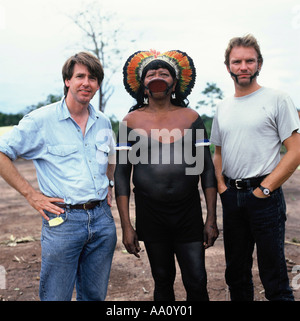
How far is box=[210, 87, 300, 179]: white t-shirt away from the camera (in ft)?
9.62

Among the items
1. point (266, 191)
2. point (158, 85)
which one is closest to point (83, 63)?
point (158, 85)

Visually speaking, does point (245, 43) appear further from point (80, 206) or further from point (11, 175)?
point (11, 175)

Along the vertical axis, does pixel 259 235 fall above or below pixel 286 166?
below

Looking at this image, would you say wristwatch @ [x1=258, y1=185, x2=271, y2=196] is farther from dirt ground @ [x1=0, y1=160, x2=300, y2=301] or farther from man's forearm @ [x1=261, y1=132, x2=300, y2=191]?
dirt ground @ [x1=0, y1=160, x2=300, y2=301]

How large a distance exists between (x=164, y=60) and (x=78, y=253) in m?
1.56

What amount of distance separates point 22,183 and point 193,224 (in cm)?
127

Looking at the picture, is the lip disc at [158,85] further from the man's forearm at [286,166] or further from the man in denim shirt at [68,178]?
the man's forearm at [286,166]

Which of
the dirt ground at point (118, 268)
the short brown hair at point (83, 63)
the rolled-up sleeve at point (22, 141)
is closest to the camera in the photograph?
the rolled-up sleeve at point (22, 141)

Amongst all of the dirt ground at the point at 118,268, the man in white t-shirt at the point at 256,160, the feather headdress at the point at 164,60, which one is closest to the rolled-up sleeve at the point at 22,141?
the feather headdress at the point at 164,60

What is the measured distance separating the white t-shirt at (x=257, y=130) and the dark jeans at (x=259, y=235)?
0.20m

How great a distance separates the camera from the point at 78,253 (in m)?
2.79

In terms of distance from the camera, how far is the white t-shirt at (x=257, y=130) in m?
2.93

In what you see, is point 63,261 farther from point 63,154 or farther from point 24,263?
point 24,263
